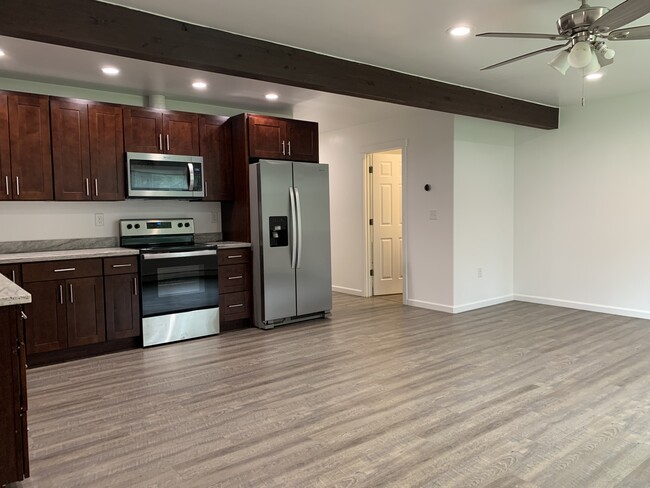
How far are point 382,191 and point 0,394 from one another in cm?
555

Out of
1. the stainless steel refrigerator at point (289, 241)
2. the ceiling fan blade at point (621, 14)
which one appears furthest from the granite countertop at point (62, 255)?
the ceiling fan blade at point (621, 14)

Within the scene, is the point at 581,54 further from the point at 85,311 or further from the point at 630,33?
the point at 85,311

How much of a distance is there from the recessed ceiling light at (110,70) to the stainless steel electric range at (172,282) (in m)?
1.41

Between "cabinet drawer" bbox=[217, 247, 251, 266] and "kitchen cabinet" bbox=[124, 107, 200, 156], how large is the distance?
1067 millimetres

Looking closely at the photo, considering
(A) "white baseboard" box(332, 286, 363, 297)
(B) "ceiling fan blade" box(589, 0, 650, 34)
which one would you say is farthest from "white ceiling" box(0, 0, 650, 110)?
(A) "white baseboard" box(332, 286, 363, 297)

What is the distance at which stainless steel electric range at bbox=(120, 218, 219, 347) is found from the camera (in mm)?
4512

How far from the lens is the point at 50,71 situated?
4168mm

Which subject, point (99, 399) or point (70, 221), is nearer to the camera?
point (99, 399)

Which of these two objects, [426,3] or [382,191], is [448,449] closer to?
[426,3]

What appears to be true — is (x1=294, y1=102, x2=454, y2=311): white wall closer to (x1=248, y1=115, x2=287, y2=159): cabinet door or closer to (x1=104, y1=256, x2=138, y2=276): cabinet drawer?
(x1=248, y1=115, x2=287, y2=159): cabinet door

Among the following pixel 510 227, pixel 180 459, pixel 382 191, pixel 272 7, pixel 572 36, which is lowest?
pixel 180 459

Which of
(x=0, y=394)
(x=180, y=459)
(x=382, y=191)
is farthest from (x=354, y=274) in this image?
(x=0, y=394)

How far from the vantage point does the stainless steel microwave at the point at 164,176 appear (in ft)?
15.3

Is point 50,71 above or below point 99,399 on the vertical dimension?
above
